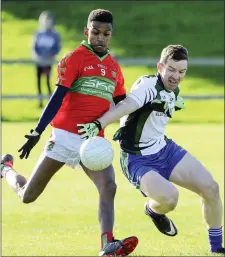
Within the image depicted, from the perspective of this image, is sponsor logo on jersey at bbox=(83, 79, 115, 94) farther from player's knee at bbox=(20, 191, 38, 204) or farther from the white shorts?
player's knee at bbox=(20, 191, 38, 204)

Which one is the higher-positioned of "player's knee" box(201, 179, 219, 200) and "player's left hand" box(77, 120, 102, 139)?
"player's left hand" box(77, 120, 102, 139)

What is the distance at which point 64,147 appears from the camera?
850cm

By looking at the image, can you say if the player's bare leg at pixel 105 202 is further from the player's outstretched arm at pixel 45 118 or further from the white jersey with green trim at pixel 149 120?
the player's outstretched arm at pixel 45 118

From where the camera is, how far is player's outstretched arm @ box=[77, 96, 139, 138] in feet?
26.6

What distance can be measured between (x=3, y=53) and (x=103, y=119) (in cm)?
2461

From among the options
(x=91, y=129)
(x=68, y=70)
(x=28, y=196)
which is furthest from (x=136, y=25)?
(x=91, y=129)

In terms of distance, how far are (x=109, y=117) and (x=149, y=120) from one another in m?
0.56

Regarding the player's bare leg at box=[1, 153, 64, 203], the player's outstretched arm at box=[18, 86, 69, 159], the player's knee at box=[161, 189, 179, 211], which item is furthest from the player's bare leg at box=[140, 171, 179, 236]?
the player's outstretched arm at box=[18, 86, 69, 159]

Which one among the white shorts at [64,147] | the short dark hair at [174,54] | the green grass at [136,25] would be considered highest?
the green grass at [136,25]

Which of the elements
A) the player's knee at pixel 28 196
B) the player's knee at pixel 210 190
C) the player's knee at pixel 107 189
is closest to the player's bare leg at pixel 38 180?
the player's knee at pixel 28 196

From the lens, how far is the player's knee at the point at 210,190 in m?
8.52

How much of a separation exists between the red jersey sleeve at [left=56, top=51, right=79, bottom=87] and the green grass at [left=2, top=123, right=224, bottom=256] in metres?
1.62

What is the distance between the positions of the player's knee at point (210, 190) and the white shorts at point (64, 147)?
1.17 m

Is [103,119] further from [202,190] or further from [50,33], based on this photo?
[50,33]
